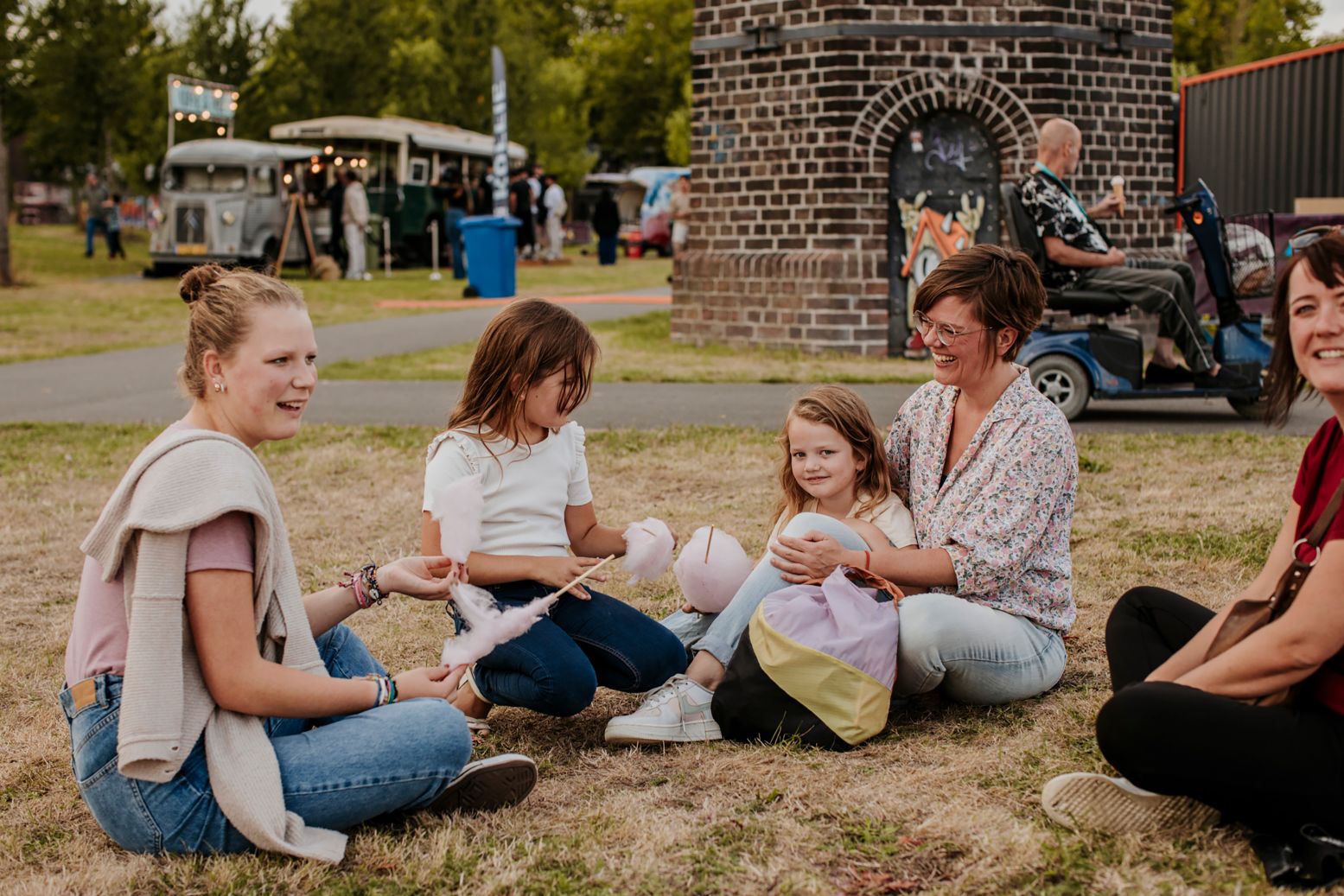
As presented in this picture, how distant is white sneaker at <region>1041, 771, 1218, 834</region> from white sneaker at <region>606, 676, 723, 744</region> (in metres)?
1.00

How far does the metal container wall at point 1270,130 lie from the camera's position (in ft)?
57.3

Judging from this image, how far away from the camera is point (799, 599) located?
3.57 meters

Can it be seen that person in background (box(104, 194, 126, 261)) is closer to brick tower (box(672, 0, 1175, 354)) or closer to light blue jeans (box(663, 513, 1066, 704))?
brick tower (box(672, 0, 1175, 354))

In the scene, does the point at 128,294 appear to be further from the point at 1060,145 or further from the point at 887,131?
the point at 1060,145

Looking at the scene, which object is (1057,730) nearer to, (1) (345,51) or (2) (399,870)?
(2) (399,870)

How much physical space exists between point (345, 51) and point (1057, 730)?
38.1 metres

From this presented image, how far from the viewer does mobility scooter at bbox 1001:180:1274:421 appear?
859cm

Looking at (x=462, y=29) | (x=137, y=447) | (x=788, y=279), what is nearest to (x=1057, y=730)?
(x=137, y=447)

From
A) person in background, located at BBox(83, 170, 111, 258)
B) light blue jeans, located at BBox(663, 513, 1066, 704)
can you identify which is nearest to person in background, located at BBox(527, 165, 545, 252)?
person in background, located at BBox(83, 170, 111, 258)

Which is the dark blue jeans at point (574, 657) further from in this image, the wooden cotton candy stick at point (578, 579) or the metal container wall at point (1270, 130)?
the metal container wall at point (1270, 130)

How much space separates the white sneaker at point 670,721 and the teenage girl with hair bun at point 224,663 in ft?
2.13

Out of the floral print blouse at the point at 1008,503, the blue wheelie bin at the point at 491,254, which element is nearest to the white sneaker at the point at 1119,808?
the floral print blouse at the point at 1008,503

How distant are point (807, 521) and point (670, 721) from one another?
0.63 meters

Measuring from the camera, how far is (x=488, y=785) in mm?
3162
